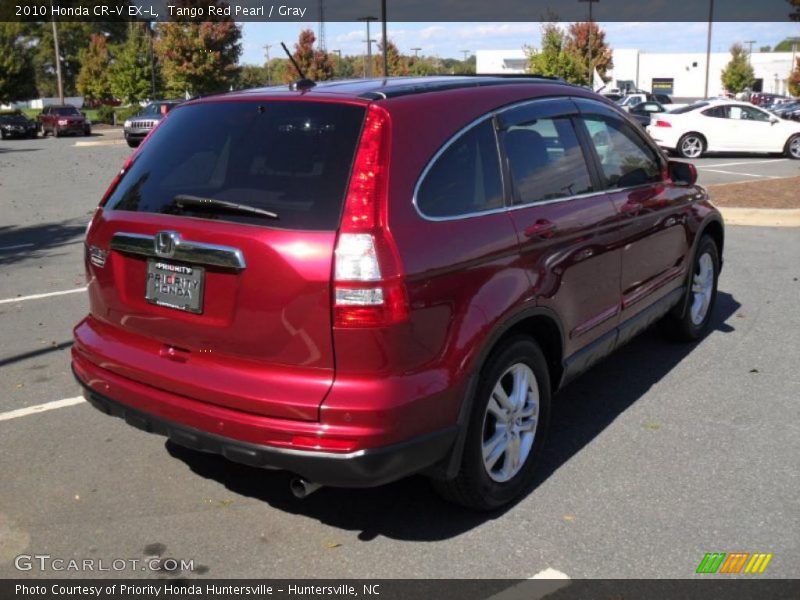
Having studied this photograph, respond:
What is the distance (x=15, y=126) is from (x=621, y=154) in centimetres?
4502

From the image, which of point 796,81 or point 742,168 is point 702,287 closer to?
point 742,168

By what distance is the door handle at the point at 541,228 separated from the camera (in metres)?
3.58

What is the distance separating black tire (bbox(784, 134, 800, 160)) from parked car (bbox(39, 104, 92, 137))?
118ft

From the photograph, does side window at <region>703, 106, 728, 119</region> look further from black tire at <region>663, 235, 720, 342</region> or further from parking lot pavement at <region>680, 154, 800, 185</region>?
black tire at <region>663, 235, 720, 342</region>

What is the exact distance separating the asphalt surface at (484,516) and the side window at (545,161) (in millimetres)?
1379

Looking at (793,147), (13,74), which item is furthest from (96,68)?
(793,147)

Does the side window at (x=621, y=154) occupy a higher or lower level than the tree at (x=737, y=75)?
lower

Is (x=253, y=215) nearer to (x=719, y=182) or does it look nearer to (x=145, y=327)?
(x=145, y=327)

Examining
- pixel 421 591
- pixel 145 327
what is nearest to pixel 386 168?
pixel 145 327

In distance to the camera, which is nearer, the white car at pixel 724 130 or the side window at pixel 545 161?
the side window at pixel 545 161

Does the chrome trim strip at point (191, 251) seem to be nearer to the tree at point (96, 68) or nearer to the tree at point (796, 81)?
the tree at point (796, 81)

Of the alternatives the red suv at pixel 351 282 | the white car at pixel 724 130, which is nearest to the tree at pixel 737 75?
the white car at pixel 724 130

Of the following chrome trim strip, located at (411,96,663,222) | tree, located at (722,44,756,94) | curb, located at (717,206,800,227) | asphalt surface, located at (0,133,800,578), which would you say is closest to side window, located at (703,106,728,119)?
curb, located at (717,206,800,227)

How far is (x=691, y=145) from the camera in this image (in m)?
22.2
